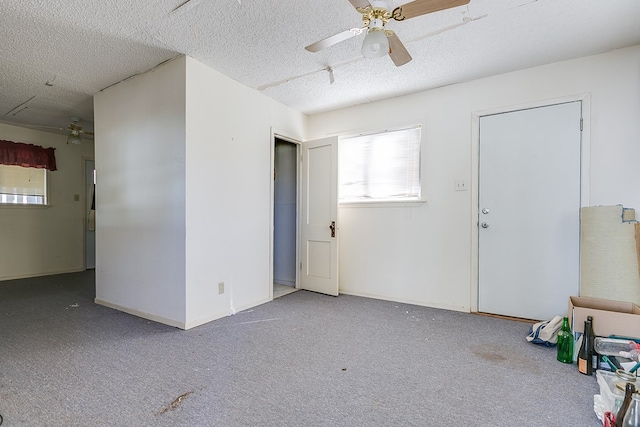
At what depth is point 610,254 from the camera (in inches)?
102

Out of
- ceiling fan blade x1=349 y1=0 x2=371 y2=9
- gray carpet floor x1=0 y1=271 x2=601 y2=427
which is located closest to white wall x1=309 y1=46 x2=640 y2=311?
gray carpet floor x1=0 y1=271 x2=601 y2=427

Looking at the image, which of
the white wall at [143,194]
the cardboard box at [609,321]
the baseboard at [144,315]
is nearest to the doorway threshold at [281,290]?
the baseboard at [144,315]

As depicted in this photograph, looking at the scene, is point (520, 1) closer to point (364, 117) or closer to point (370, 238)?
point (364, 117)

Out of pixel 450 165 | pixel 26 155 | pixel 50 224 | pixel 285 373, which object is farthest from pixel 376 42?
pixel 50 224

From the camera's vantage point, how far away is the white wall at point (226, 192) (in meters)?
2.94

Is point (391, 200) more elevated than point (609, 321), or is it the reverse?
point (391, 200)

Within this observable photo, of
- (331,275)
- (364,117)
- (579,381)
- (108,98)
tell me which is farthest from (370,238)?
(108,98)

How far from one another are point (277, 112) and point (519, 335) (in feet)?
11.5

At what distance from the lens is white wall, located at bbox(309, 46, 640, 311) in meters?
2.75

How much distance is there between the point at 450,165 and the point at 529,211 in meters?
→ 0.89

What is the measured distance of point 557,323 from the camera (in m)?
2.54

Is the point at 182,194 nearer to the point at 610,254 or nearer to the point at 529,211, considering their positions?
the point at 529,211

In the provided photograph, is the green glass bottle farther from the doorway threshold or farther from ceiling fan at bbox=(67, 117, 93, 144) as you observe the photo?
ceiling fan at bbox=(67, 117, 93, 144)

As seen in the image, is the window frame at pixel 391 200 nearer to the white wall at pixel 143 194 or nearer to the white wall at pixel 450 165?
the white wall at pixel 450 165
